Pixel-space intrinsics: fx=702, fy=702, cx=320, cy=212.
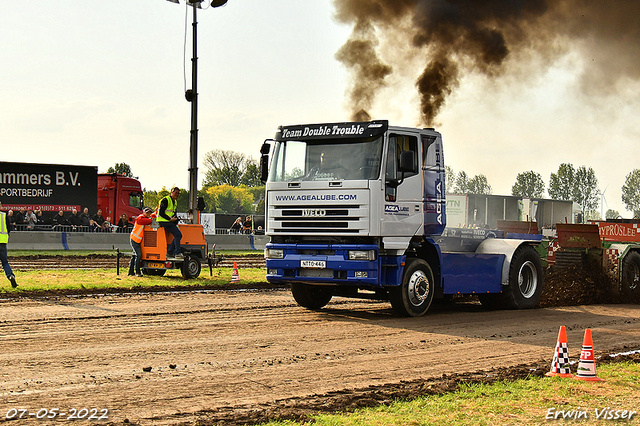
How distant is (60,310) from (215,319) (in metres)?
2.74

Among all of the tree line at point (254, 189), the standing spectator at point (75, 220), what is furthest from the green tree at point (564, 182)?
the standing spectator at point (75, 220)

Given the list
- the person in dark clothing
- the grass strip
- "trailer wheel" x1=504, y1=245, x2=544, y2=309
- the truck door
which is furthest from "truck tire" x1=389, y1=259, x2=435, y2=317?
the person in dark clothing

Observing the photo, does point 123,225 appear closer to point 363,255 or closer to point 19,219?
point 19,219

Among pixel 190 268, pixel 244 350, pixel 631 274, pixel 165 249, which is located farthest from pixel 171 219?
pixel 631 274

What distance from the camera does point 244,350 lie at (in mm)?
8406

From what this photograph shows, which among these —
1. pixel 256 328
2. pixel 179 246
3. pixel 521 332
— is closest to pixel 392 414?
pixel 256 328

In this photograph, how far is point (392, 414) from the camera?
5.73 metres

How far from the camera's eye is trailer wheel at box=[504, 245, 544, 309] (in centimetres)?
1364

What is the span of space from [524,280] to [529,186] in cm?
10277

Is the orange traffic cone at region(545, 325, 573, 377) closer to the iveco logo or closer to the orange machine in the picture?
the iveco logo

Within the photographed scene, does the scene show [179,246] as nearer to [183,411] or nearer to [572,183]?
[183,411]

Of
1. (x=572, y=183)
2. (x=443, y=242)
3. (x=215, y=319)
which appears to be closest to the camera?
(x=215, y=319)

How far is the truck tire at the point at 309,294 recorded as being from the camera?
12.7m

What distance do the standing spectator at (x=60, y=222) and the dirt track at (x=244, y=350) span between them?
1743 centimetres
